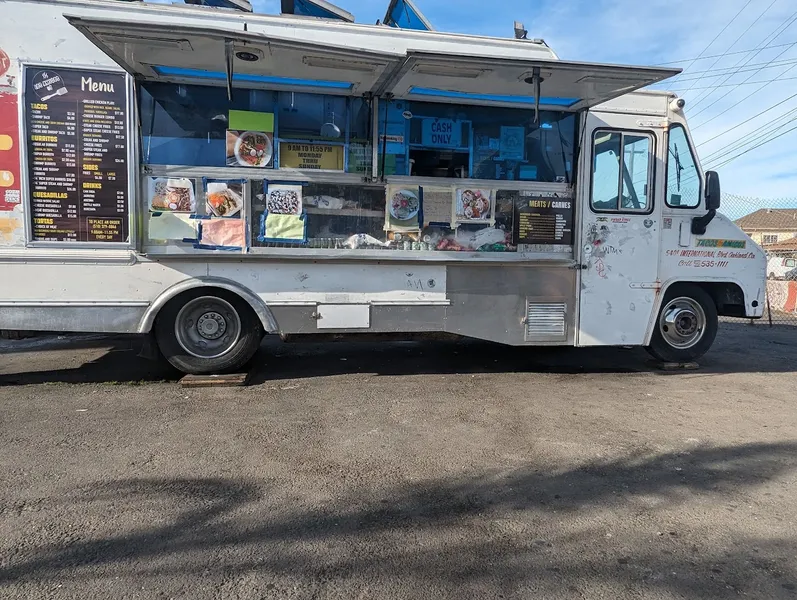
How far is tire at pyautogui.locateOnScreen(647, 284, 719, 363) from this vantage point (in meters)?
6.48

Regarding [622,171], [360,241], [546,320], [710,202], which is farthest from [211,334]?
[710,202]

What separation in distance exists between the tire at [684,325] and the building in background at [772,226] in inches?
1569

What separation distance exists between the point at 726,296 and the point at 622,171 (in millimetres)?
2020

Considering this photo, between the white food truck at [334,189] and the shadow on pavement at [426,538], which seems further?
the white food truck at [334,189]

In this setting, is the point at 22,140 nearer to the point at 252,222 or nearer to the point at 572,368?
the point at 252,222

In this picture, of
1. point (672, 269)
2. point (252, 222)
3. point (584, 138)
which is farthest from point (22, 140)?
point (672, 269)

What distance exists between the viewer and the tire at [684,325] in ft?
21.3

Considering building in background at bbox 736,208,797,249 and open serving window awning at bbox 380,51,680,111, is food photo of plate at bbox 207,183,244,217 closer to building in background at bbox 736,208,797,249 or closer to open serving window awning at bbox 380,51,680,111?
open serving window awning at bbox 380,51,680,111

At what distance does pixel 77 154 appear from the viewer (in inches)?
199

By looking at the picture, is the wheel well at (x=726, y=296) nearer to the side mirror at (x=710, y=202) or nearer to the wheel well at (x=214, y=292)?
the side mirror at (x=710, y=202)

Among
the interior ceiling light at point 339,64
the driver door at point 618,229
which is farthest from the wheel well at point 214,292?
the driver door at point 618,229

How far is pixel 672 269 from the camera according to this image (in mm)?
6262

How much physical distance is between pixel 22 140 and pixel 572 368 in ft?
19.9

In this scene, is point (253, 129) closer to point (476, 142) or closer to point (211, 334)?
point (211, 334)
